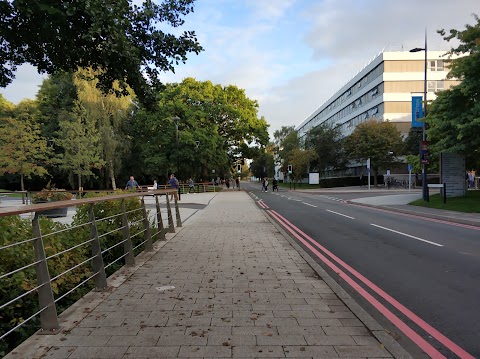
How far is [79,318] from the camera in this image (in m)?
4.04

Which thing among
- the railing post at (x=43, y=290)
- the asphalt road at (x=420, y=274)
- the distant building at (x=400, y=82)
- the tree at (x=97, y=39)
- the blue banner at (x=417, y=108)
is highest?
the distant building at (x=400, y=82)

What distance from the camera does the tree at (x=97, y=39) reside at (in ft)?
16.5

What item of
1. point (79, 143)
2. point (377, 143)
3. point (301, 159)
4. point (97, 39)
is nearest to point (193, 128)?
point (79, 143)

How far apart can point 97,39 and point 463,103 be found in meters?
18.3

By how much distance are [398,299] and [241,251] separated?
3.69m

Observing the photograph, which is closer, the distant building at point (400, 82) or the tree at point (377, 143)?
the tree at point (377, 143)

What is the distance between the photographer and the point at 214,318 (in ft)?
13.4

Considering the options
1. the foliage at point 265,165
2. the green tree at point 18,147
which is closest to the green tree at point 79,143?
the green tree at point 18,147

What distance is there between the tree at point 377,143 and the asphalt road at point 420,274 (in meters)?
35.6

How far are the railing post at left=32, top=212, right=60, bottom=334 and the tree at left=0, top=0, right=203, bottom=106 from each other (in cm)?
274

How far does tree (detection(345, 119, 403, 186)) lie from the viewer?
46781mm

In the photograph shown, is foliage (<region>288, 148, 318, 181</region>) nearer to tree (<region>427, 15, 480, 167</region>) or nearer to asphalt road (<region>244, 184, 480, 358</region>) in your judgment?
tree (<region>427, 15, 480, 167</region>)

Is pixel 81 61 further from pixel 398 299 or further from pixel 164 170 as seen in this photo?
pixel 164 170

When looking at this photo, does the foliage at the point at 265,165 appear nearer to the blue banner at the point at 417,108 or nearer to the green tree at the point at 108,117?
the green tree at the point at 108,117
